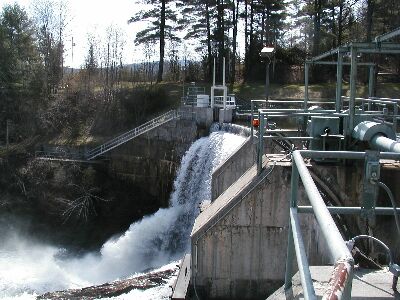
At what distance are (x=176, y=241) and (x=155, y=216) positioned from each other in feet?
7.10

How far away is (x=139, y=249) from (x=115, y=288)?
565cm

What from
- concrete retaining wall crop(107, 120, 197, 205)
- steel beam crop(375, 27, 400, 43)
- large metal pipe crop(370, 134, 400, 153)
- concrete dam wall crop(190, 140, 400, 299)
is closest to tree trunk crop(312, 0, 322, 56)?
concrete retaining wall crop(107, 120, 197, 205)

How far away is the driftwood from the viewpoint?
46.0ft

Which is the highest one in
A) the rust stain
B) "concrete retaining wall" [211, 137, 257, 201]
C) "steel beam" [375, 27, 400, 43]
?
"steel beam" [375, 27, 400, 43]

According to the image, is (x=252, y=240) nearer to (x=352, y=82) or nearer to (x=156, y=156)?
(x=352, y=82)

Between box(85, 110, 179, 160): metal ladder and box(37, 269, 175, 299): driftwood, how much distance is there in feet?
35.7

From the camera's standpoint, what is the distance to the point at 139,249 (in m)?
20.0

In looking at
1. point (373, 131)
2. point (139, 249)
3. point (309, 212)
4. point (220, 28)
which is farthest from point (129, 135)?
point (309, 212)

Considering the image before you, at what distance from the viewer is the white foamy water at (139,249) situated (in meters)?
18.5

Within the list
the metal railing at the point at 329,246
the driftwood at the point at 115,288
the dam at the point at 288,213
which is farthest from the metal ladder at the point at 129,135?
the metal railing at the point at 329,246

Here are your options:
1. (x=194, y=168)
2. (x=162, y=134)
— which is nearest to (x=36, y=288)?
(x=194, y=168)

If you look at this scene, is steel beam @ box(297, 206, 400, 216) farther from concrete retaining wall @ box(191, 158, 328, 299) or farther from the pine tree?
the pine tree

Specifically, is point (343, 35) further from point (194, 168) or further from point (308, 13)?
point (194, 168)

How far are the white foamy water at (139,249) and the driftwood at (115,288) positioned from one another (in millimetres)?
3069
